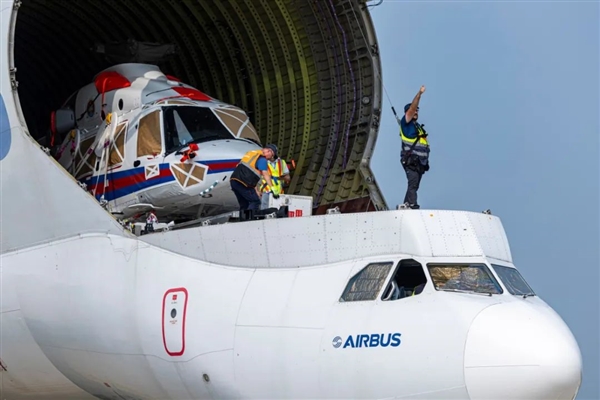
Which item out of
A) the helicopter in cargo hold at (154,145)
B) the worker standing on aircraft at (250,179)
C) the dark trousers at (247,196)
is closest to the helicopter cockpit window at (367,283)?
the worker standing on aircraft at (250,179)

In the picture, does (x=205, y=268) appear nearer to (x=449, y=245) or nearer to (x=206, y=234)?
(x=206, y=234)

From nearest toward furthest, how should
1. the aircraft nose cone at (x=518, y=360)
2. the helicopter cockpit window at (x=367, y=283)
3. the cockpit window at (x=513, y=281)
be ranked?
the aircraft nose cone at (x=518, y=360), the helicopter cockpit window at (x=367, y=283), the cockpit window at (x=513, y=281)

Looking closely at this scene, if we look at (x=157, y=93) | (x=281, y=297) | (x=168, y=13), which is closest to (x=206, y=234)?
(x=281, y=297)

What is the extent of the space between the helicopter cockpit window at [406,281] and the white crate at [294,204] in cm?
344

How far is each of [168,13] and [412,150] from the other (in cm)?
908

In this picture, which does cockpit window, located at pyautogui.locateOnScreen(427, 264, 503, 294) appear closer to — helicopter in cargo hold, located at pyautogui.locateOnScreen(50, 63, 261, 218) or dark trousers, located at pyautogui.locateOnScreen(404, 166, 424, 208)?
dark trousers, located at pyautogui.locateOnScreen(404, 166, 424, 208)

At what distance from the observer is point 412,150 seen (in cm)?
1592

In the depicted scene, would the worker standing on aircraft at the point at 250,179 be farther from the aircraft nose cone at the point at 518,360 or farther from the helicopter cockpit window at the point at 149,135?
A: the aircraft nose cone at the point at 518,360

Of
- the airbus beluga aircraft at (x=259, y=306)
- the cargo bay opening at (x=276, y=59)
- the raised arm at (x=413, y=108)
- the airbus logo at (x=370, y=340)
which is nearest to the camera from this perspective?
the airbus beluga aircraft at (x=259, y=306)

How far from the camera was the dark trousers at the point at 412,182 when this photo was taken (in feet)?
52.2

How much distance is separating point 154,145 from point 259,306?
6.29 metres

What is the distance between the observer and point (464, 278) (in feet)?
42.9

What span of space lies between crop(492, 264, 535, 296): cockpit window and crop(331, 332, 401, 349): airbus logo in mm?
1701

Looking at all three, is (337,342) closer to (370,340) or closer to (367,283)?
(370,340)
